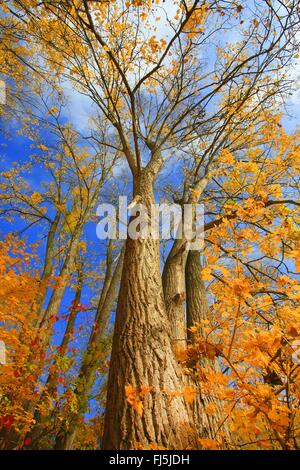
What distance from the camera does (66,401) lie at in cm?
527

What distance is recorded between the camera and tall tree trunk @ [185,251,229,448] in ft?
8.28

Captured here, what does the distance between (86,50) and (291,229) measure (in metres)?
4.59

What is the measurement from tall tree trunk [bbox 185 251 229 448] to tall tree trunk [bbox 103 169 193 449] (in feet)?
0.91

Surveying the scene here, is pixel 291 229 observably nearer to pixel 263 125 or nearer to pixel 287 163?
pixel 287 163

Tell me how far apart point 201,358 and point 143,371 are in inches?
48.4

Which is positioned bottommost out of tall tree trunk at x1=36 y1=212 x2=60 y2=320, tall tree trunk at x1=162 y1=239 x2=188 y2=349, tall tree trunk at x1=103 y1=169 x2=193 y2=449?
tall tree trunk at x1=103 y1=169 x2=193 y2=449

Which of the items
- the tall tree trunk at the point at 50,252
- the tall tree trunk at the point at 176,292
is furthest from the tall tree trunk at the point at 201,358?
the tall tree trunk at the point at 50,252

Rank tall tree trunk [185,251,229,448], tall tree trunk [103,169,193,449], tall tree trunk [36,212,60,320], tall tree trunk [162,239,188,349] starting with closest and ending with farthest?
tall tree trunk [103,169,193,449]
tall tree trunk [185,251,229,448]
tall tree trunk [162,239,188,349]
tall tree trunk [36,212,60,320]

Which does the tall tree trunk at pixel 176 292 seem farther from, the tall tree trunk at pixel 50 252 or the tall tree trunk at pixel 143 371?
the tall tree trunk at pixel 50 252

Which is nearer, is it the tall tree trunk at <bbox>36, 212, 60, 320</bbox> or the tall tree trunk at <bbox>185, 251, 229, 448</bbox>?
the tall tree trunk at <bbox>185, 251, 229, 448</bbox>

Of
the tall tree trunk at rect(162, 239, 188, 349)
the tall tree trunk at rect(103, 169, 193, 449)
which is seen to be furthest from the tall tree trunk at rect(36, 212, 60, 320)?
the tall tree trunk at rect(103, 169, 193, 449)

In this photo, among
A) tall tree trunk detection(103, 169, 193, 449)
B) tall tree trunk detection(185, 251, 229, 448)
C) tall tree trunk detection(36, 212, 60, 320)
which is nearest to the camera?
tall tree trunk detection(103, 169, 193, 449)

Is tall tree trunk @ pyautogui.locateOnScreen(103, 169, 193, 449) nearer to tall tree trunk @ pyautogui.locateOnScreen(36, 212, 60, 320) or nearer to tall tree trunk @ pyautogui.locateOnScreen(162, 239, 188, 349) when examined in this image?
tall tree trunk @ pyautogui.locateOnScreen(162, 239, 188, 349)

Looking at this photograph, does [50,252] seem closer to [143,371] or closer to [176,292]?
[176,292]
